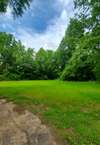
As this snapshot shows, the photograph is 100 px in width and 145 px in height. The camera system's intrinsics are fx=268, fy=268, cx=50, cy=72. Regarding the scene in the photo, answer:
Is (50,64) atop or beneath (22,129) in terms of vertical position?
atop

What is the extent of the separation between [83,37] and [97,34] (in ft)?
5.03

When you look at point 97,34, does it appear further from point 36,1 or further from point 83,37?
point 36,1

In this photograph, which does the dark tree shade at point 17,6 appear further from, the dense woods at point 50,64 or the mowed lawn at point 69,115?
the dense woods at point 50,64

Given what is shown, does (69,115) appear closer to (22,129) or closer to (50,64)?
(22,129)

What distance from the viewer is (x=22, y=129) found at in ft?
24.5

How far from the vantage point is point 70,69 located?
30.7m

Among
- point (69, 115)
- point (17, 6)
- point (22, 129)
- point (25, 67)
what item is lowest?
point (22, 129)

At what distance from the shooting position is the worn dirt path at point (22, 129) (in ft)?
22.0

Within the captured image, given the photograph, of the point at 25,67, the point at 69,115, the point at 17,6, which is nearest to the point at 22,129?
the point at 69,115

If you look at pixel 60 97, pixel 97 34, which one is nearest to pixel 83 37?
pixel 97 34

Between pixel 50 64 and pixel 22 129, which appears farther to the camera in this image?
pixel 50 64

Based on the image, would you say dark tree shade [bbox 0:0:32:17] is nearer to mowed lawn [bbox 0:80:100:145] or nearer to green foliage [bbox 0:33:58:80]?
mowed lawn [bbox 0:80:100:145]

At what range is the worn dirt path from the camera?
670cm

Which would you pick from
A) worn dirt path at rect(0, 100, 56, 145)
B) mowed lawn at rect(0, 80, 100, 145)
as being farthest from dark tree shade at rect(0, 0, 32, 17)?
worn dirt path at rect(0, 100, 56, 145)
